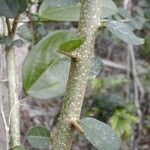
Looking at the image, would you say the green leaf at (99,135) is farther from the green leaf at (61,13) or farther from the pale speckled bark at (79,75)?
the green leaf at (61,13)

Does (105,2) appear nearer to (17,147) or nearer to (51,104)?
(17,147)

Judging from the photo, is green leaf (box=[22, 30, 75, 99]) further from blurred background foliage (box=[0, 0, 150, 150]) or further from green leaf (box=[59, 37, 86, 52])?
blurred background foliage (box=[0, 0, 150, 150])

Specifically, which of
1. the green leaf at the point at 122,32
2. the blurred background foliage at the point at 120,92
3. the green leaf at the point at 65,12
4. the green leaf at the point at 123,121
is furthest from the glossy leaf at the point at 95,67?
the green leaf at the point at 123,121

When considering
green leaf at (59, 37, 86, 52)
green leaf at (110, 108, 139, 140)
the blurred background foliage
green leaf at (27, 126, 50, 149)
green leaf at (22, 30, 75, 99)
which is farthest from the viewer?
green leaf at (110, 108, 139, 140)

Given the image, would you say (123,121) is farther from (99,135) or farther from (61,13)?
(99,135)

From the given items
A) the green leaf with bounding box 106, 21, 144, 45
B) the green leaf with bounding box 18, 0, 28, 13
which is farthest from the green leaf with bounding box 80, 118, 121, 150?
the green leaf with bounding box 18, 0, 28, 13

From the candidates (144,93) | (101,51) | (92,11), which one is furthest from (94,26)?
(101,51)
